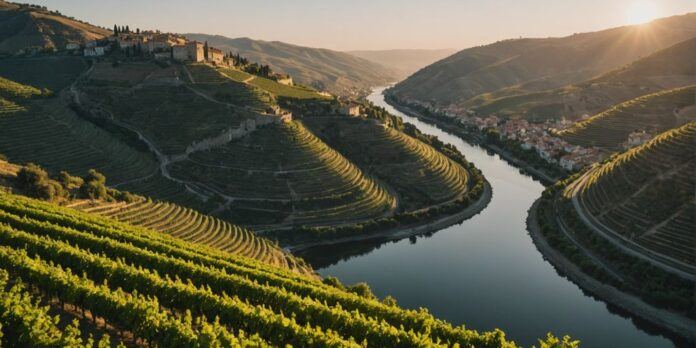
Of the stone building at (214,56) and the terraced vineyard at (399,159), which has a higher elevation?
the stone building at (214,56)

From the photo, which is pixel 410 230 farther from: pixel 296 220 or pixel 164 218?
pixel 164 218

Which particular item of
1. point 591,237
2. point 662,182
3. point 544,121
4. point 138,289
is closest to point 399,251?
point 591,237

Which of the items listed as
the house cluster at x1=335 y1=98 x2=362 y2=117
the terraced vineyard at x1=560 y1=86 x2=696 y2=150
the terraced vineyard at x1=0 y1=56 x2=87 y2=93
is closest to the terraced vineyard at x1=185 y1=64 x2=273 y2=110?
the house cluster at x1=335 y1=98 x2=362 y2=117

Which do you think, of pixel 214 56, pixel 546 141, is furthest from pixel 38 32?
pixel 546 141

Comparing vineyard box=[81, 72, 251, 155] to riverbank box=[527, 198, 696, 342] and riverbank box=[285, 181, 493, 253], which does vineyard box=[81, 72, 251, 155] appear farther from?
riverbank box=[527, 198, 696, 342]

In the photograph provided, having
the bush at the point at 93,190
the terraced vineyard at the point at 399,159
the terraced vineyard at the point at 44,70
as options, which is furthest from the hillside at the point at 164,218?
the terraced vineyard at the point at 44,70

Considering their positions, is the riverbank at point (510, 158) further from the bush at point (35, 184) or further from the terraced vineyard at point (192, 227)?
the bush at point (35, 184)

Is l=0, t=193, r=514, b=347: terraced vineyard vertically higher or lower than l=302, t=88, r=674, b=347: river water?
higher
